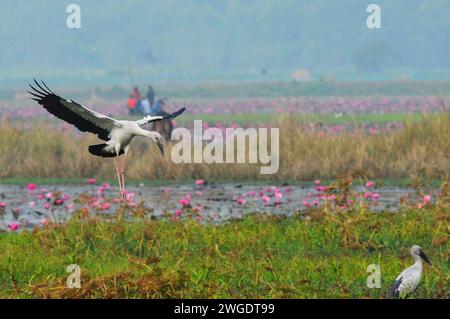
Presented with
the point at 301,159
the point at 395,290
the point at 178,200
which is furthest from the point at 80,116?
the point at 301,159

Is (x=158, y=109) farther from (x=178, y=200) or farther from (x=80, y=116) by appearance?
(x=80, y=116)

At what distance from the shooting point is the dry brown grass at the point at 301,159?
70.7 ft

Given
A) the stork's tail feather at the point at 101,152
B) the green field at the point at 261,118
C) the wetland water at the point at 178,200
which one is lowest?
the green field at the point at 261,118

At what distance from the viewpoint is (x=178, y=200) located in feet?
A: 61.3

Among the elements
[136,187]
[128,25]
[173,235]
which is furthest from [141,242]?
[128,25]

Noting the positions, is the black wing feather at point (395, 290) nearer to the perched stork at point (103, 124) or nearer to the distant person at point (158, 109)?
the perched stork at point (103, 124)

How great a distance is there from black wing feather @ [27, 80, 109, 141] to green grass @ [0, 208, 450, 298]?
54.6 inches

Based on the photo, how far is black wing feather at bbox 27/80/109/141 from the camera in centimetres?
846

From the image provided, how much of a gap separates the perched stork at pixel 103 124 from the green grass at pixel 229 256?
1396mm

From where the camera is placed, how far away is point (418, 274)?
9.51 metres

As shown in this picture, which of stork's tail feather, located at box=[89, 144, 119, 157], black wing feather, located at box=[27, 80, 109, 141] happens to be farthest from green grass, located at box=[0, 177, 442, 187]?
stork's tail feather, located at box=[89, 144, 119, 157]

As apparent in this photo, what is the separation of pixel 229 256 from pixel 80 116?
369cm

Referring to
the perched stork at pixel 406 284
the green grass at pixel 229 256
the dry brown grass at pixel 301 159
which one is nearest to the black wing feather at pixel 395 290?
the perched stork at pixel 406 284

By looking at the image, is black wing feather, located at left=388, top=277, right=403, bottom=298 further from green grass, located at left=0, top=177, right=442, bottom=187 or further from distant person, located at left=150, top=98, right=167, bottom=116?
distant person, located at left=150, top=98, right=167, bottom=116
